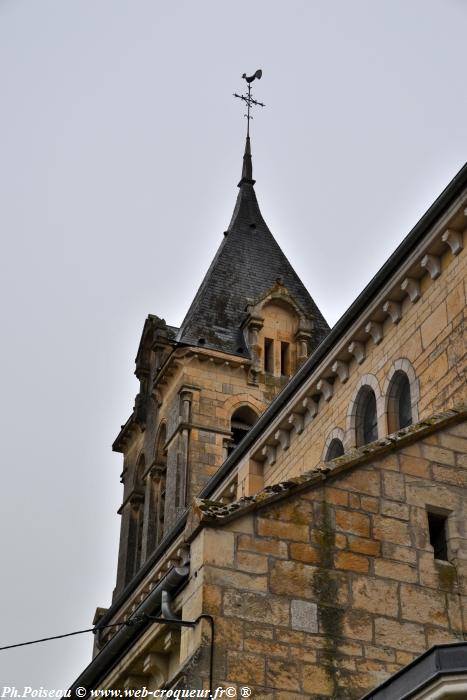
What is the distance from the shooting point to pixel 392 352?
1583 cm

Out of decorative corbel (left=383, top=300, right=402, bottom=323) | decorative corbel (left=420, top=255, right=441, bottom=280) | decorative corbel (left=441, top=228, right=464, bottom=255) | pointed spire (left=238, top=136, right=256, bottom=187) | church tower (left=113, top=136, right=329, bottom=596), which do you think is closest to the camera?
decorative corbel (left=441, top=228, right=464, bottom=255)

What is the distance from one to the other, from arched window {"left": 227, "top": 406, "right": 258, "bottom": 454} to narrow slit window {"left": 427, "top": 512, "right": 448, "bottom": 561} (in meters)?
17.3

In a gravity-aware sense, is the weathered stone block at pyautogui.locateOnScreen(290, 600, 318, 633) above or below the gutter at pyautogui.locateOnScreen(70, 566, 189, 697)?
below

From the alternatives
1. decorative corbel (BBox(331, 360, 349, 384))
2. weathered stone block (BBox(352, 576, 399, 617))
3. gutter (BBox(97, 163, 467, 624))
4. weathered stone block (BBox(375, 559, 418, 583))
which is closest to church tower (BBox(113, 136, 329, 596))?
gutter (BBox(97, 163, 467, 624))

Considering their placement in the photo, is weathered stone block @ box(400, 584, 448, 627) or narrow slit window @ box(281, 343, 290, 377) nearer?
weathered stone block @ box(400, 584, 448, 627)

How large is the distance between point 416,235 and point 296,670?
6.70 m

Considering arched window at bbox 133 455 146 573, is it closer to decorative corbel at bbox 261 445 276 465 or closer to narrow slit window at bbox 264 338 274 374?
narrow slit window at bbox 264 338 274 374

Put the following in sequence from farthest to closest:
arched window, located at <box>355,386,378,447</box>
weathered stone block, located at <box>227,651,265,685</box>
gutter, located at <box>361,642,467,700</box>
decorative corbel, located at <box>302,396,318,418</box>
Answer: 1. decorative corbel, located at <box>302,396,318,418</box>
2. arched window, located at <box>355,386,378,447</box>
3. weathered stone block, located at <box>227,651,265,685</box>
4. gutter, located at <box>361,642,467,700</box>

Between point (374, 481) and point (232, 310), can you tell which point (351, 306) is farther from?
point (232, 310)

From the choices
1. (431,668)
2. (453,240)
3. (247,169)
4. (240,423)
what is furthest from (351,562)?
(247,169)

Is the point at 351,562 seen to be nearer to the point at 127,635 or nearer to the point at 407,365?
the point at 127,635

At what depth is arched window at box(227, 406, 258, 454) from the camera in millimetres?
28152

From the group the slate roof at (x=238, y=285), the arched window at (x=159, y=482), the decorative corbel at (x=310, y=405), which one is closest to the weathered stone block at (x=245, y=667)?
the decorative corbel at (x=310, y=405)

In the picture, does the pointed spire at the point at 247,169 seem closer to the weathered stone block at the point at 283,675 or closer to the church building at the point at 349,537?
the church building at the point at 349,537
